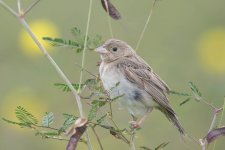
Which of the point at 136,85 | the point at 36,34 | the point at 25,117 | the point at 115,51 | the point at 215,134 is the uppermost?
the point at 36,34

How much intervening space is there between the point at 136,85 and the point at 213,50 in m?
3.50

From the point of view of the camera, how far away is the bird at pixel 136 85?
14.3ft

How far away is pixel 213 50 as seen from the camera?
7.93m

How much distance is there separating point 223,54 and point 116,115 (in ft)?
5.82

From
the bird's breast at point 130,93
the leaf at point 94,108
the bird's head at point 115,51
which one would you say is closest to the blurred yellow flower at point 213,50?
the bird's head at point 115,51

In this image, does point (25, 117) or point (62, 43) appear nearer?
point (25, 117)

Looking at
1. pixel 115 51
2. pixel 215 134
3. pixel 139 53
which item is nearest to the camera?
pixel 215 134

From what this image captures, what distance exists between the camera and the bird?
4.37m

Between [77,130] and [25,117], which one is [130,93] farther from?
[77,130]

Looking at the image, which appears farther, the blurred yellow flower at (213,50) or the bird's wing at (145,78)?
the blurred yellow flower at (213,50)

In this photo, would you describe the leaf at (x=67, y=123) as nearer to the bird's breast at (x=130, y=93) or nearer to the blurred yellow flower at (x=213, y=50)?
the bird's breast at (x=130, y=93)

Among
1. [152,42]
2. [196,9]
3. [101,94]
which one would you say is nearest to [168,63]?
[152,42]

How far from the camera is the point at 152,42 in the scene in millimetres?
8195

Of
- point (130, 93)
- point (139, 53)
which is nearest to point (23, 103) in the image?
point (139, 53)
